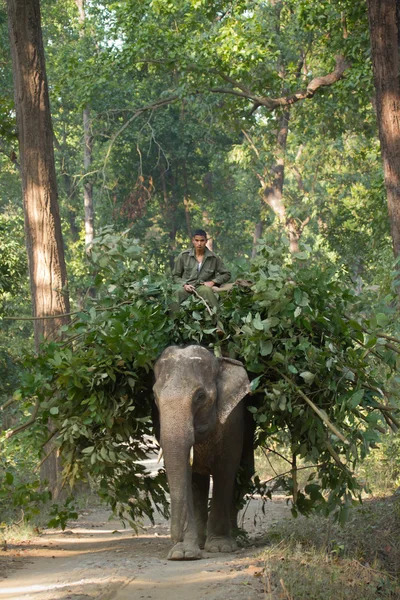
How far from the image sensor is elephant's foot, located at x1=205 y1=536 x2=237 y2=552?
→ 8867 millimetres

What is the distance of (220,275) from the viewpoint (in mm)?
9555

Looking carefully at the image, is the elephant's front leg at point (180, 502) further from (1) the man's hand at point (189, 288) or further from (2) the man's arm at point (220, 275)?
(2) the man's arm at point (220, 275)

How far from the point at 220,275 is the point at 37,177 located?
4.11 metres

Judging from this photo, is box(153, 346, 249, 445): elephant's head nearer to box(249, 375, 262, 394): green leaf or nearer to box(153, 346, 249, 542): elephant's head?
box(153, 346, 249, 542): elephant's head

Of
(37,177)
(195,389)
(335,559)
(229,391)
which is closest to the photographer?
(335,559)

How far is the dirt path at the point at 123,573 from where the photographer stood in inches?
260

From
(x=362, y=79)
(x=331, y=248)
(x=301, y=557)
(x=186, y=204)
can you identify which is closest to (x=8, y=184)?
(x=186, y=204)

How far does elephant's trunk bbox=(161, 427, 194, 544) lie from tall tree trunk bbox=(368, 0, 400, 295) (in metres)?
5.24

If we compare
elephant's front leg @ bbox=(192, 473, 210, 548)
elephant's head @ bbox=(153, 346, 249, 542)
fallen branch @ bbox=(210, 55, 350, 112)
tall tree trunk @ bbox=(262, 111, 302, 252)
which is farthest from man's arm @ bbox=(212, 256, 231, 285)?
tall tree trunk @ bbox=(262, 111, 302, 252)

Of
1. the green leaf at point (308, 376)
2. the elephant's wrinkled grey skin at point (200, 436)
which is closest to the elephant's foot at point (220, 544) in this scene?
the elephant's wrinkled grey skin at point (200, 436)

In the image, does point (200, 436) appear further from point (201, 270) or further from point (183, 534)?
point (201, 270)

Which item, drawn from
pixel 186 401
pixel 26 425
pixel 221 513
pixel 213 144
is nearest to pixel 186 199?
pixel 213 144

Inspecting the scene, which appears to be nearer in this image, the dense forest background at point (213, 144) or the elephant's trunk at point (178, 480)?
the elephant's trunk at point (178, 480)

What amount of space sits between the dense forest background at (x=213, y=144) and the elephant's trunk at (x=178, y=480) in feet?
3.47
